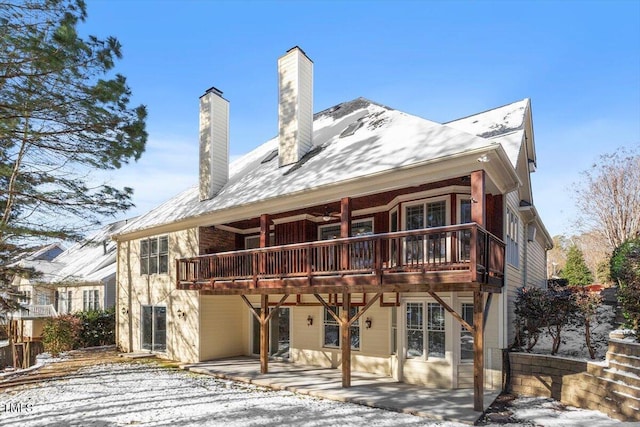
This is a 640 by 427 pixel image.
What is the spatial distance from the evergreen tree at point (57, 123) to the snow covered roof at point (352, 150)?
11.8 feet

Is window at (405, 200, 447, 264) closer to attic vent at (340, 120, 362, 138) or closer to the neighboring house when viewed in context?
attic vent at (340, 120, 362, 138)

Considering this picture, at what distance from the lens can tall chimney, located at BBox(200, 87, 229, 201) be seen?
1584cm

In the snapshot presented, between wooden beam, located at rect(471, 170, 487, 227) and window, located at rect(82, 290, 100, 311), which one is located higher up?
wooden beam, located at rect(471, 170, 487, 227)

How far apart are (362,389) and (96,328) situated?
1464 cm

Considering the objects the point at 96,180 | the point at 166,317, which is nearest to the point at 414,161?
the point at 96,180

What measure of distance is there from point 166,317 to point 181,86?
8734 millimetres

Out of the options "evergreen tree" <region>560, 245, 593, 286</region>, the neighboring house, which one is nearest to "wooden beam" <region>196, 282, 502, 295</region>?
the neighboring house

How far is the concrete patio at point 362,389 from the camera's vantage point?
866 centimetres

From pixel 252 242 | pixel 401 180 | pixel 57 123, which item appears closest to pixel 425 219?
pixel 401 180

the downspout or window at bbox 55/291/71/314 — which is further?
window at bbox 55/291/71/314

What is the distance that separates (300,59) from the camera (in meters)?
14.0

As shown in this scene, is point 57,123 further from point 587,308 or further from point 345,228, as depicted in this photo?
point 587,308

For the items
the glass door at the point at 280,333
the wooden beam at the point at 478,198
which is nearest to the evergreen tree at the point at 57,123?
the glass door at the point at 280,333

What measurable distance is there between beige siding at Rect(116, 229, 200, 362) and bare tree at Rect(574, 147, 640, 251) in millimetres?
24857
